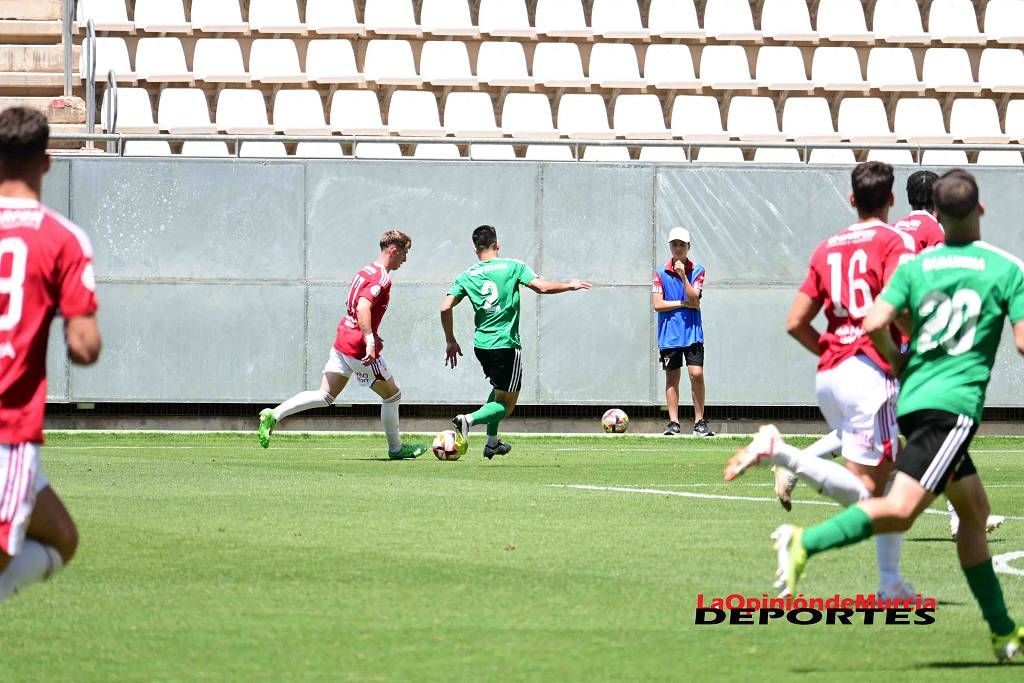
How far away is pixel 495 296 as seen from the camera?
54.3 feet

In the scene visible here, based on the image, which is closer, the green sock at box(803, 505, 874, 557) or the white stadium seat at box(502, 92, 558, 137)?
the green sock at box(803, 505, 874, 557)

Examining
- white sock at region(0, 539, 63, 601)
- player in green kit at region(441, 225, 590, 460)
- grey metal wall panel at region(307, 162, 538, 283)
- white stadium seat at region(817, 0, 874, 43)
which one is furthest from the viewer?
white stadium seat at region(817, 0, 874, 43)

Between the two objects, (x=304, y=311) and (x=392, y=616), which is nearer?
(x=392, y=616)

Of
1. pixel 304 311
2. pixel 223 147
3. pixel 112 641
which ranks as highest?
pixel 223 147

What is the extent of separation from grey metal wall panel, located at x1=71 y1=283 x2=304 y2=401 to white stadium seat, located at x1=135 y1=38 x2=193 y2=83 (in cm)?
356

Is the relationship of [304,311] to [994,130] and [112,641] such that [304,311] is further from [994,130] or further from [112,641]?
[112,641]

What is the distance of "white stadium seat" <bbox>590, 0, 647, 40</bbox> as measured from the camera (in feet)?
80.5

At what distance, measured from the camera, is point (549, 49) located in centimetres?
2444

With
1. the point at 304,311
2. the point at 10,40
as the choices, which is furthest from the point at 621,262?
the point at 10,40

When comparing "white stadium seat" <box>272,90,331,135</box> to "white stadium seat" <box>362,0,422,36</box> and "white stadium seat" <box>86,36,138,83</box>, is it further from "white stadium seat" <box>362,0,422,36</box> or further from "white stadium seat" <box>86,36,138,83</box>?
"white stadium seat" <box>86,36,138,83</box>

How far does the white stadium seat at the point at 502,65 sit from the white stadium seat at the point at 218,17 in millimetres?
3330

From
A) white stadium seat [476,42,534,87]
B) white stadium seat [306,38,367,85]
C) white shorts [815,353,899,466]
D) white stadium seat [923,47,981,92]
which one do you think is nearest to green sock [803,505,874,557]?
white shorts [815,353,899,466]

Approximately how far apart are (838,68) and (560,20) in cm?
A: 412

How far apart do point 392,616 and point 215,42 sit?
17992mm
